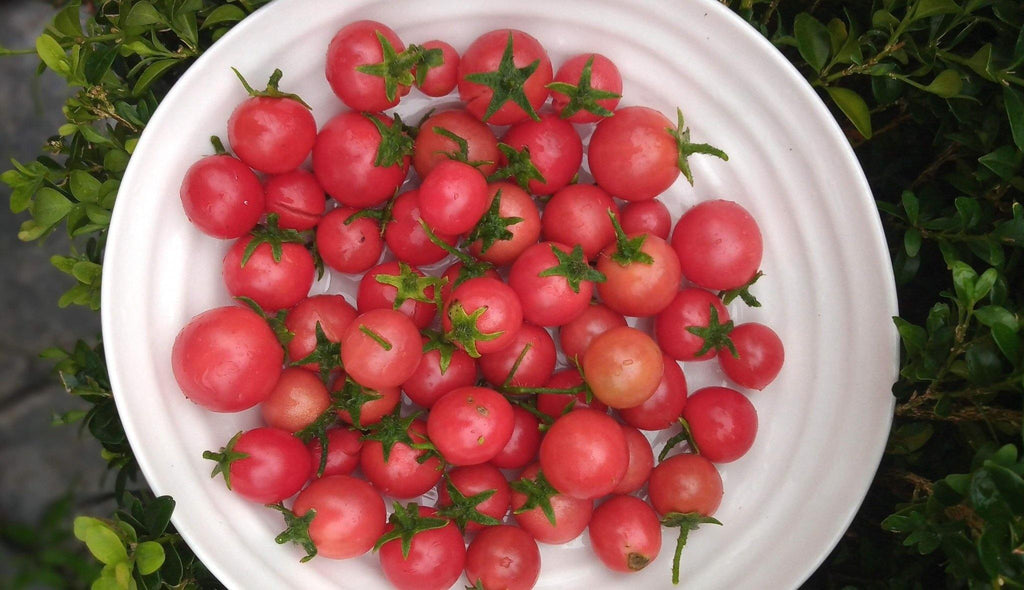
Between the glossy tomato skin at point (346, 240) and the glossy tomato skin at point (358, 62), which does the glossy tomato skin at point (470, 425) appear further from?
the glossy tomato skin at point (358, 62)

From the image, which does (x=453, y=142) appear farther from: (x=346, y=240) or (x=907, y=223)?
(x=907, y=223)

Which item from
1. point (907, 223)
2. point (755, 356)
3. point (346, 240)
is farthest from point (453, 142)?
point (907, 223)

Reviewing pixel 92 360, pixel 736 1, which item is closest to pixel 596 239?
pixel 736 1

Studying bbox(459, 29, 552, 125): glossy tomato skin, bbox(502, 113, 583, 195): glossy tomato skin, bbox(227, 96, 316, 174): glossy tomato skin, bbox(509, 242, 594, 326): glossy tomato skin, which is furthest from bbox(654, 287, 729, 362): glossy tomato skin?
bbox(227, 96, 316, 174): glossy tomato skin

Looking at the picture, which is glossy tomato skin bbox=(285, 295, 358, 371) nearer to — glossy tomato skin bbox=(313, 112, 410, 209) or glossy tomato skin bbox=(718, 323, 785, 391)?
glossy tomato skin bbox=(313, 112, 410, 209)

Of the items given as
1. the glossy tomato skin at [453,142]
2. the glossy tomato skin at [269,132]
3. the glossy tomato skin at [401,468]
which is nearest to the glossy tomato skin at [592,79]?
the glossy tomato skin at [453,142]
